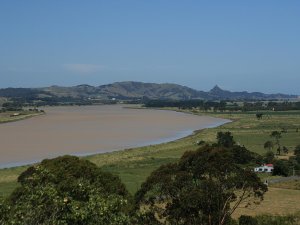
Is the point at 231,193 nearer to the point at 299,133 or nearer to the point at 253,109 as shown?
the point at 299,133

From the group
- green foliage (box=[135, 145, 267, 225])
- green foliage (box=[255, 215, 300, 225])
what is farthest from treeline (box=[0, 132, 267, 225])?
green foliage (box=[255, 215, 300, 225])

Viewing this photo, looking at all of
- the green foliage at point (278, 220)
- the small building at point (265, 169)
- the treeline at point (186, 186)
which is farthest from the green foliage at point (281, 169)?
the treeline at point (186, 186)

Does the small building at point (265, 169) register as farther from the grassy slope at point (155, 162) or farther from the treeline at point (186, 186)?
the treeline at point (186, 186)

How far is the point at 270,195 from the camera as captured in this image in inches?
1023

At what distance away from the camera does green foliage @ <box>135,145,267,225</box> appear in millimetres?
14227

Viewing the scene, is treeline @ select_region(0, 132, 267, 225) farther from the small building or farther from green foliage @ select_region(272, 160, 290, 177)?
the small building

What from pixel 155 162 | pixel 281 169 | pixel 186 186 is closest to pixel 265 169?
pixel 281 169

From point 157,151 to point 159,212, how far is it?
1330 inches

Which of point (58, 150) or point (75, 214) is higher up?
point (75, 214)

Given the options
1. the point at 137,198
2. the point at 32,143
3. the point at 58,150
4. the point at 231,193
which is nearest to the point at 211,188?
the point at 231,193

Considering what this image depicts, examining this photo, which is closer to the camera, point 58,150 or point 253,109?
point 58,150

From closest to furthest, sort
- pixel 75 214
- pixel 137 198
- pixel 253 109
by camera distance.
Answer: pixel 75 214, pixel 137 198, pixel 253 109

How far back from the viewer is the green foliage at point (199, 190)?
46.7 ft

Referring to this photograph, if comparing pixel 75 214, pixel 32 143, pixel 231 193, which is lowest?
pixel 32 143
